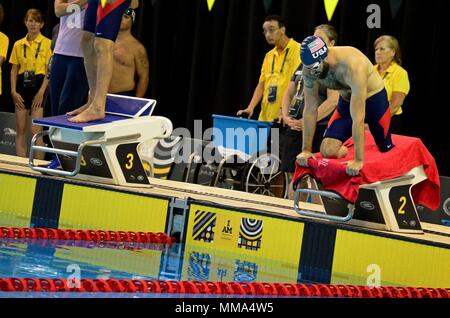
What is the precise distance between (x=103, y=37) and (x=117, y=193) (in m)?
1.07

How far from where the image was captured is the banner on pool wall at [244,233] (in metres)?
6.46

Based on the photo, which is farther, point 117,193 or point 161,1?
point 161,1

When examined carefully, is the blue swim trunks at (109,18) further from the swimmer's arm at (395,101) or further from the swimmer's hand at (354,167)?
the swimmer's arm at (395,101)

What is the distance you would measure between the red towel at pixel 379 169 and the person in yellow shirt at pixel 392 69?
1125 mm

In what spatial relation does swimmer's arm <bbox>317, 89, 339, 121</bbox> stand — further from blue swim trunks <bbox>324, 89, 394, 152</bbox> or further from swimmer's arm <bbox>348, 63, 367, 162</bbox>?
swimmer's arm <bbox>348, 63, 367, 162</bbox>

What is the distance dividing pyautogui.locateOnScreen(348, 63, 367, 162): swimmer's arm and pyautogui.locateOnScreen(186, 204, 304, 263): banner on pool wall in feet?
2.11

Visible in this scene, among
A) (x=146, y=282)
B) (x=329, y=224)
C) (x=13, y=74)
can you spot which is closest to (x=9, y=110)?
(x=13, y=74)

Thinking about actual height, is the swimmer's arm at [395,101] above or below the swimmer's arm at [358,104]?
above

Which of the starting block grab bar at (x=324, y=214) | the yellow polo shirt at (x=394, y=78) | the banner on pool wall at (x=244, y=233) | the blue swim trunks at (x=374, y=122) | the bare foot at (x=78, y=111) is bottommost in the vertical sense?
the banner on pool wall at (x=244, y=233)

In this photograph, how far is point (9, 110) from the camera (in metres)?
12.8

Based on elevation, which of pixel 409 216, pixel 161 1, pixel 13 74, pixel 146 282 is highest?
pixel 161 1

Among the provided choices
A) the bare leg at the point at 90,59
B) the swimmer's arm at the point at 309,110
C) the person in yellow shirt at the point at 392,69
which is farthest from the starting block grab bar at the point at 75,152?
the person in yellow shirt at the point at 392,69

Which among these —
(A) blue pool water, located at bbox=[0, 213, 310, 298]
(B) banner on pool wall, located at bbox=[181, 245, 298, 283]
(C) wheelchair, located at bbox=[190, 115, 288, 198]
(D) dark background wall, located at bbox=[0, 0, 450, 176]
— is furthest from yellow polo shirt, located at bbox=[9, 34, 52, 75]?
(B) banner on pool wall, located at bbox=[181, 245, 298, 283]
